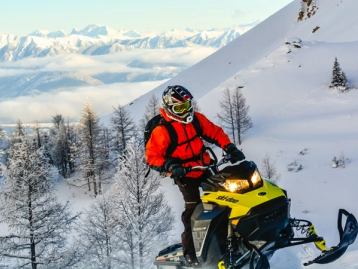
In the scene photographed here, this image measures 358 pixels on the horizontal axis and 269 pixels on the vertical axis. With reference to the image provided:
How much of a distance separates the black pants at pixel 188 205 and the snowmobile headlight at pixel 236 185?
1.03 metres

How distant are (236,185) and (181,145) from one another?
131 cm

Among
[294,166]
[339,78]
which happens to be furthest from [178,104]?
[339,78]

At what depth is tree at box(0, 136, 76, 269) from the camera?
20.4 m

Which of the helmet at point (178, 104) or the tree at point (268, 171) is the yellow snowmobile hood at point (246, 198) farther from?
the tree at point (268, 171)

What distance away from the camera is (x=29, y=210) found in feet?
67.2

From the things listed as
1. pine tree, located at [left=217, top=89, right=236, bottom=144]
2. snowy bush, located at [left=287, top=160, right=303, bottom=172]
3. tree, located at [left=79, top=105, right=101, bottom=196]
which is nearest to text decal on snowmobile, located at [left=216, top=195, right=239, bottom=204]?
snowy bush, located at [left=287, top=160, right=303, bottom=172]

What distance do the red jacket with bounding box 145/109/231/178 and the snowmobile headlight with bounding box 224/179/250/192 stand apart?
1009mm

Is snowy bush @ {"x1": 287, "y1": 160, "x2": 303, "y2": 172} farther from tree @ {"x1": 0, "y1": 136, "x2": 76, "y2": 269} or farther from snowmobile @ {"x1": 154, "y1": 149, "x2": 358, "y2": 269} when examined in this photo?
snowmobile @ {"x1": 154, "y1": 149, "x2": 358, "y2": 269}

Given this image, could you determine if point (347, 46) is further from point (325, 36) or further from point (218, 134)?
point (218, 134)

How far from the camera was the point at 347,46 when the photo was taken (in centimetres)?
7394

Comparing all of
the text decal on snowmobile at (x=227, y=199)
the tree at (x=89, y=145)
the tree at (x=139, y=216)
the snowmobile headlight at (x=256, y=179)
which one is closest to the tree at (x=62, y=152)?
the tree at (x=89, y=145)

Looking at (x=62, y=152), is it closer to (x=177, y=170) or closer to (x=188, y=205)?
(x=188, y=205)

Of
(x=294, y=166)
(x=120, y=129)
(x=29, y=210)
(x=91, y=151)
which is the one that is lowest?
(x=29, y=210)

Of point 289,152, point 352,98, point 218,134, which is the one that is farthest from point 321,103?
point 218,134
